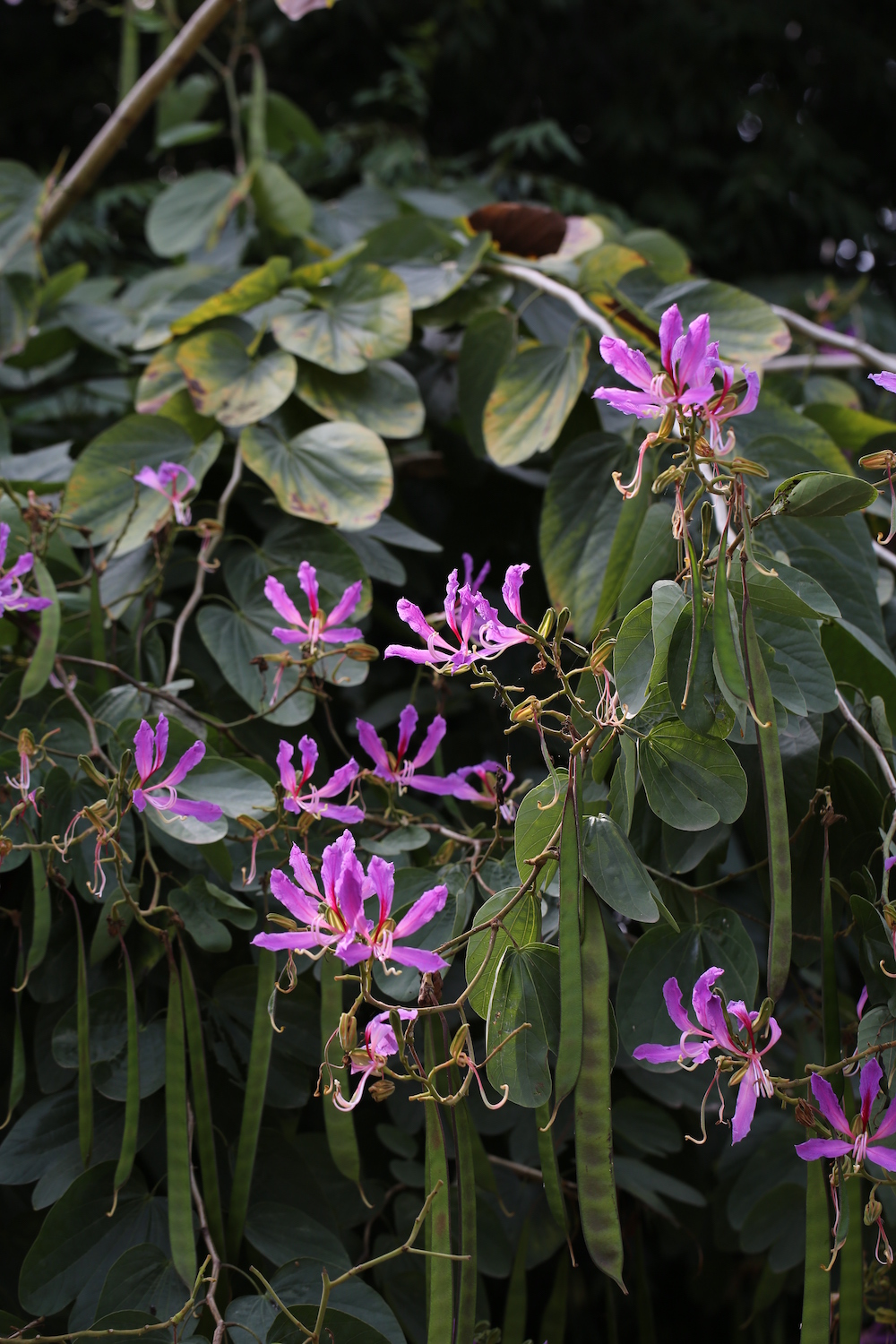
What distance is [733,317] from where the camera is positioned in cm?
110

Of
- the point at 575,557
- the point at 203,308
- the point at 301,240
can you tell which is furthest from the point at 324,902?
the point at 301,240

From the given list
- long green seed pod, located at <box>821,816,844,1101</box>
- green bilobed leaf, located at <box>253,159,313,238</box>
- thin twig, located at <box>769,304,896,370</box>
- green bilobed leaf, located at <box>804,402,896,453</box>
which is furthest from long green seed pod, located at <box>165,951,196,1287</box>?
green bilobed leaf, located at <box>253,159,313,238</box>

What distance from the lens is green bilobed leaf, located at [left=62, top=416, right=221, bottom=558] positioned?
1.04 metres

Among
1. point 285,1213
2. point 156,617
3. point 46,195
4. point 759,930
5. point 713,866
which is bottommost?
point 759,930

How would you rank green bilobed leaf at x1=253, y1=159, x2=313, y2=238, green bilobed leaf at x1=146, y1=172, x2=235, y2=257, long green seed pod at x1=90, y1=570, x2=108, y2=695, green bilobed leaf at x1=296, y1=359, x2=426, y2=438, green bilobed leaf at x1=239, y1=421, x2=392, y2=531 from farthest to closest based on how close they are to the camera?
1. green bilobed leaf at x1=146, y1=172, x2=235, y2=257
2. green bilobed leaf at x1=253, y1=159, x2=313, y2=238
3. green bilobed leaf at x1=296, y1=359, x2=426, y2=438
4. green bilobed leaf at x1=239, y1=421, x2=392, y2=531
5. long green seed pod at x1=90, y1=570, x2=108, y2=695

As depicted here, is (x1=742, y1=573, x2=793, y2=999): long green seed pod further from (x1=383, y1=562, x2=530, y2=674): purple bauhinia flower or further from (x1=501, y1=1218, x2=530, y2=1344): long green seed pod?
(x1=501, y1=1218, x2=530, y2=1344): long green seed pod

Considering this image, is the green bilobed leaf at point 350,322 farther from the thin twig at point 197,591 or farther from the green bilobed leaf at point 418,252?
the thin twig at point 197,591

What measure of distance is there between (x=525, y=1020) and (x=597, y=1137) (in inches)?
2.9

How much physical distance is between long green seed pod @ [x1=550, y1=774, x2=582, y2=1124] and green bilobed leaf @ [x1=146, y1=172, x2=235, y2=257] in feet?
4.54

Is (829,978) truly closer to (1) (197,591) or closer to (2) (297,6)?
(1) (197,591)

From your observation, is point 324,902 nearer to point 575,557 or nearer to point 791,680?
A: point 791,680

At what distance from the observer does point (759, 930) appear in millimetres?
1121

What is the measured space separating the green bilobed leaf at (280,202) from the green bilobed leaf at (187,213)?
0.47ft

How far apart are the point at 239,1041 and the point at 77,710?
31cm
